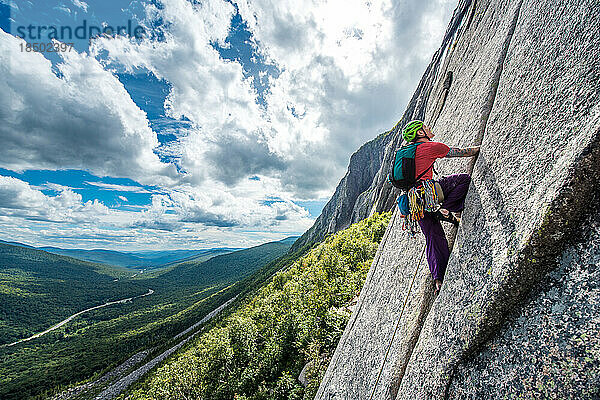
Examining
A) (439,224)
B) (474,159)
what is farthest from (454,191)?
(474,159)

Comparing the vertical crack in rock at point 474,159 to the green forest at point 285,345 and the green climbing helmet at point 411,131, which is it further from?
the green forest at point 285,345

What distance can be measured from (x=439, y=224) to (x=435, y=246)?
0.49m

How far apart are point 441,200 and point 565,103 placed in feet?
7.75

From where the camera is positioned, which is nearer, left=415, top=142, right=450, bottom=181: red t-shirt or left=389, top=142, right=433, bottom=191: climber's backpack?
left=415, top=142, right=450, bottom=181: red t-shirt

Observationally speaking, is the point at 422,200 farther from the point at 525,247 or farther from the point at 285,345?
the point at 285,345

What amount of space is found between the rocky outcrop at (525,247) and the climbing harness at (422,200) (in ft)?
2.01

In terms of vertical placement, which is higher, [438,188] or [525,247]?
[438,188]

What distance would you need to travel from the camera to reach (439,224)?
5.46m

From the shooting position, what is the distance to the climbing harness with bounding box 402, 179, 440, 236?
5.18 meters

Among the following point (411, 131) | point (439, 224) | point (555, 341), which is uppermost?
point (411, 131)

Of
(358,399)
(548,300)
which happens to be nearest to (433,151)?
(548,300)

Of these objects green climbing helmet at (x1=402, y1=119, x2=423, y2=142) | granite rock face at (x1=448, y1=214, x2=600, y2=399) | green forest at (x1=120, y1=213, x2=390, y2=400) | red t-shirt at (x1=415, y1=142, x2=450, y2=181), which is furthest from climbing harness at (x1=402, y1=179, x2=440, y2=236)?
green forest at (x1=120, y1=213, x2=390, y2=400)

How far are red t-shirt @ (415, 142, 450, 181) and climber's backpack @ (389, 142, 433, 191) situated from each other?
2.9 inches

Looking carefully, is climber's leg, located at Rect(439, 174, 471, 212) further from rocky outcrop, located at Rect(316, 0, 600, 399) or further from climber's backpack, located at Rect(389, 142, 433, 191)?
climber's backpack, located at Rect(389, 142, 433, 191)
